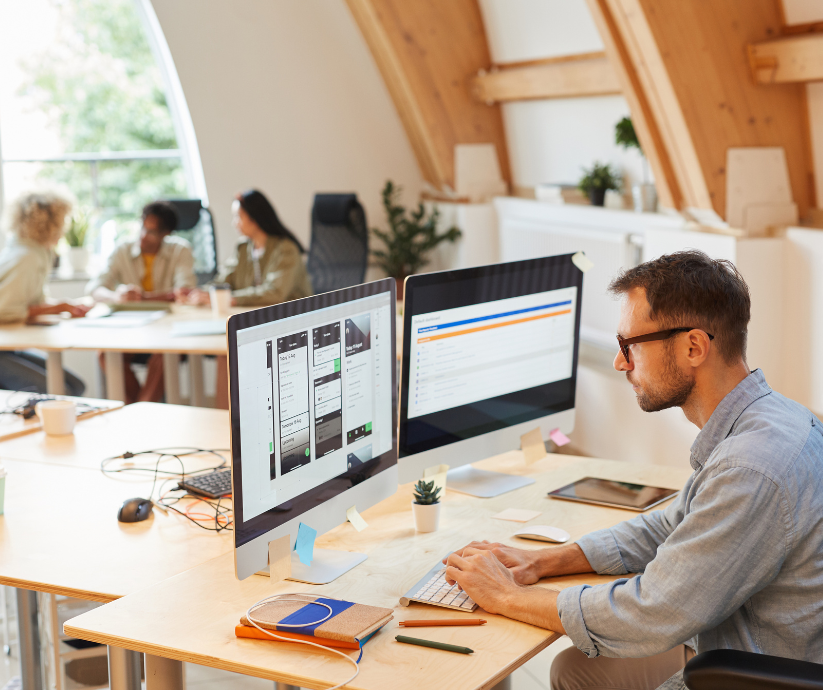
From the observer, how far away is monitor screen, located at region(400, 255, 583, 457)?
189 centimetres

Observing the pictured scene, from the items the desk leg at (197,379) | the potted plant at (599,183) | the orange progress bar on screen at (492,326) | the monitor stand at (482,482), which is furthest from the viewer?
the potted plant at (599,183)

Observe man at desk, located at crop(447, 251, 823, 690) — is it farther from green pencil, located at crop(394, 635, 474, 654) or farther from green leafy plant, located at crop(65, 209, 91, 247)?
green leafy plant, located at crop(65, 209, 91, 247)

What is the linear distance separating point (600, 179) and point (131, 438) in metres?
3.06

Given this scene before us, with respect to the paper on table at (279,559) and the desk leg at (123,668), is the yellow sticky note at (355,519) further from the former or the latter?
the desk leg at (123,668)

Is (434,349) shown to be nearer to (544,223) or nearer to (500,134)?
(544,223)

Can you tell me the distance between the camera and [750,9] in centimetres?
338

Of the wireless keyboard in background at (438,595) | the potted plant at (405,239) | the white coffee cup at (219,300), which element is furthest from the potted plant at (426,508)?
the potted plant at (405,239)

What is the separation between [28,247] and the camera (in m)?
3.93

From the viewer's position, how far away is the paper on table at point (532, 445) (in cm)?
217

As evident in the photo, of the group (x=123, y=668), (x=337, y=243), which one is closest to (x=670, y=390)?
(x=123, y=668)

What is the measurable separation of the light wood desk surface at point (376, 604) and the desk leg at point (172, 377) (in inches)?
97.2

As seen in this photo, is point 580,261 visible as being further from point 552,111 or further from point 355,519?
point 552,111

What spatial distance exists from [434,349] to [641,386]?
1.80 ft

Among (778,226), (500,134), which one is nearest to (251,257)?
(500,134)
